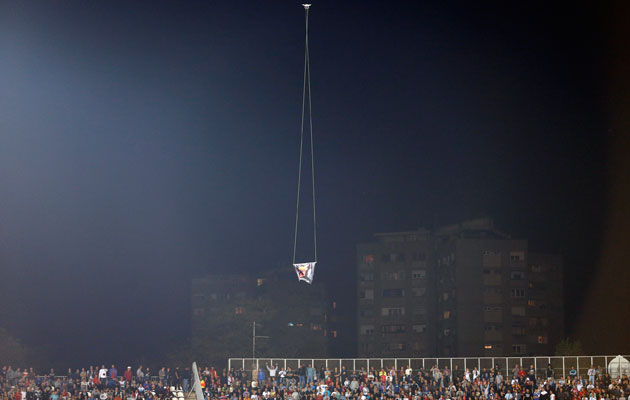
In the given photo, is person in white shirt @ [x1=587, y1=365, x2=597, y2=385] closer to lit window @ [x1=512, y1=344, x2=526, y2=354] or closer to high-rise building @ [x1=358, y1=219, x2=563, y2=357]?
high-rise building @ [x1=358, y1=219, x2=563, y2=357]

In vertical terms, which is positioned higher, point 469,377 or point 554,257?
point 554,257

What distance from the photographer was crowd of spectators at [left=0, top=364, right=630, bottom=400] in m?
26.1

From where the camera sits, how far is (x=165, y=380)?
28625mm

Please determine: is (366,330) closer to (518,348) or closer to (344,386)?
(518,348)

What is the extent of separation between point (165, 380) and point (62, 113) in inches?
1199

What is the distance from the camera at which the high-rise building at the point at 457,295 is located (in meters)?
61.8

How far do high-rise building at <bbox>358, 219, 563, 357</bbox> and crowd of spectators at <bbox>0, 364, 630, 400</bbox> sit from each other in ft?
109

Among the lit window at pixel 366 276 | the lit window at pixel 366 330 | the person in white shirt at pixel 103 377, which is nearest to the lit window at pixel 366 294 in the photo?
the lit window at pixel 366 276

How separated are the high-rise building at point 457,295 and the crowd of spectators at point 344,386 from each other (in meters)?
33.1

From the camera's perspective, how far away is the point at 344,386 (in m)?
27.2

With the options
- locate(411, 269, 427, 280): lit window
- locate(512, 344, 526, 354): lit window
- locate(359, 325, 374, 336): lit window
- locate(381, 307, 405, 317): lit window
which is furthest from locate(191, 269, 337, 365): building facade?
locate(512, 344, 526, 354): lit window

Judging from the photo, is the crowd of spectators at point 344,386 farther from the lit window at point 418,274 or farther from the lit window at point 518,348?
the lit window at point 418,274

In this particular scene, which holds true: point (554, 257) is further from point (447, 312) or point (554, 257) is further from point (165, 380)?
point (165, 380)

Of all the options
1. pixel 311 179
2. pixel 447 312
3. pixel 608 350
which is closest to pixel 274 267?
pixel 311 179
